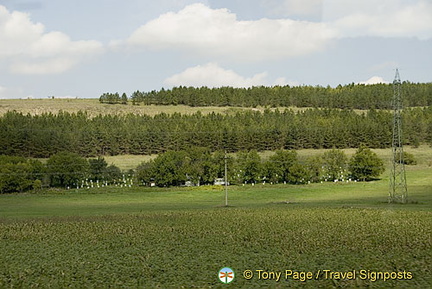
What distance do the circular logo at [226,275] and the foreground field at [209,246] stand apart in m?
0.43

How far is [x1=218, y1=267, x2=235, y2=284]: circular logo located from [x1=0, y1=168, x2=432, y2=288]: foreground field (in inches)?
16.9

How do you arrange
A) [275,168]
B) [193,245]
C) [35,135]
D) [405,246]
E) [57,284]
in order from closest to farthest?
[57,284], [405,246], [193,245], [275,168], [35,135]

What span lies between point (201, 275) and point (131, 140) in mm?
142879

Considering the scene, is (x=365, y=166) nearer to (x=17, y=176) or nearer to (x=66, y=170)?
(x=66, y=170)

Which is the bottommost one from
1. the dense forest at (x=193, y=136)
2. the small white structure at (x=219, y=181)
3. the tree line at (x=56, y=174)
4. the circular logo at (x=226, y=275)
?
the small white structure at (x=219, y=181)

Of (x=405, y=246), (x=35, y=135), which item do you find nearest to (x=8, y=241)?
(x=405, y=246)

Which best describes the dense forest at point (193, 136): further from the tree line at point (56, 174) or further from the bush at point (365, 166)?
the bush at point (365, 166)

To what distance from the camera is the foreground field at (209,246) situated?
33000mm

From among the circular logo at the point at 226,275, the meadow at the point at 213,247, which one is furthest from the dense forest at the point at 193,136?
the circular logo at the point at 226,275

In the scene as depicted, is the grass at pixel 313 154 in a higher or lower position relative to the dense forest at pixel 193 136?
lower

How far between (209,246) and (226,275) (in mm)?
11570

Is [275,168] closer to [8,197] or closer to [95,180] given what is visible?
[95,180]

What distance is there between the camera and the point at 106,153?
6870 inches
